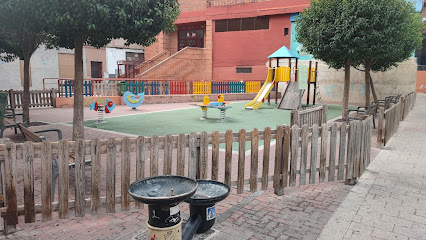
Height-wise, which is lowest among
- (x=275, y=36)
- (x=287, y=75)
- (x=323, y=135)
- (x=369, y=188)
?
(x=369, y=188)

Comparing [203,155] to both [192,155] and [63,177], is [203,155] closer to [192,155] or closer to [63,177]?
[192,155]

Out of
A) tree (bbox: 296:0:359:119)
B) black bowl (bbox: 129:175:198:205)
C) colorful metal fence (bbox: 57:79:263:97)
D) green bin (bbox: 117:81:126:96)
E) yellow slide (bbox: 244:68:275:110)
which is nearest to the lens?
black bowl (bbox: 129:175:198:205)

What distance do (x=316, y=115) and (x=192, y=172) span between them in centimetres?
560

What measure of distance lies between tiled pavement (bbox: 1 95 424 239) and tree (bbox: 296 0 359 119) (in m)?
8.67

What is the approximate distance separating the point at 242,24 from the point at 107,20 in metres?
24.8

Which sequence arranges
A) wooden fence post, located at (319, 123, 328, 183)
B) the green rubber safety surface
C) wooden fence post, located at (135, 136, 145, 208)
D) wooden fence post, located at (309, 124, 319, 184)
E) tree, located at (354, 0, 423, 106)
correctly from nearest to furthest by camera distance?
wooden fence post, located at (135, 136, 145, 208) → wooden fence post, located at (309, 124, 319, 184) → wooden fence post, located at (319, 123, 328, 183) → the green rubber safety surface → tree, located at (354, 0, 423, 106)

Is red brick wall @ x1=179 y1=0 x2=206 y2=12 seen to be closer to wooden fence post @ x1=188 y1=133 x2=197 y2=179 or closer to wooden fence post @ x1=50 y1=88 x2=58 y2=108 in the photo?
wooden fence post @ x1=50 y1=88 x2=58 y2=108

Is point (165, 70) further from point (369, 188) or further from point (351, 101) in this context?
point (369, 188)

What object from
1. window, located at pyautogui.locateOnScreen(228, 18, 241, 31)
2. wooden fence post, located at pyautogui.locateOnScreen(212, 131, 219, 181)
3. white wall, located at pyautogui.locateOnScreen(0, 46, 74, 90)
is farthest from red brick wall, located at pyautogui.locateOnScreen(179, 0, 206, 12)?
wooden fence post, located at pyautogui.locateOnScreen(212, 131, 219, 181)

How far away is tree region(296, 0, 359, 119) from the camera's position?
38.6 feet

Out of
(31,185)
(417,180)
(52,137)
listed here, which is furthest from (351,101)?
(31,185)

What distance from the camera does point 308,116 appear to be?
318 inches

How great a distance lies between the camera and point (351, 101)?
22.6 metres

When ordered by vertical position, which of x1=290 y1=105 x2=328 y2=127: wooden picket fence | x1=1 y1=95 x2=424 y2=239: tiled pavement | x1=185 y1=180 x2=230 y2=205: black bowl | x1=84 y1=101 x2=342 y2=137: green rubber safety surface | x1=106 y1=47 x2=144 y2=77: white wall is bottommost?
x1=1 y1=95 x2=424 y2=239: tiled pavement
